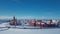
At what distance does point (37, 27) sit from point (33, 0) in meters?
0.53

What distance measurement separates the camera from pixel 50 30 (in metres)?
1.97

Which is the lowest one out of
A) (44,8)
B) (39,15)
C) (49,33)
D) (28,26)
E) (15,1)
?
(49,33)

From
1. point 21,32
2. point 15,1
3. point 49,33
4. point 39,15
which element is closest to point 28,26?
point 21,32

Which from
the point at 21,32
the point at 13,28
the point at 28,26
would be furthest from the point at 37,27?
the point at 13,28

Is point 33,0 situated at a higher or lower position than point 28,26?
higher

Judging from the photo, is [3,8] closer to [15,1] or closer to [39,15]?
[15,1]

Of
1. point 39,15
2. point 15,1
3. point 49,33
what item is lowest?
point 49,33

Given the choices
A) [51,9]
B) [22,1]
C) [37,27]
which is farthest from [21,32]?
[51,9]

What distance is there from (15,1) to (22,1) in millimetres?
132

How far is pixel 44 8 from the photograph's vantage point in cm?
198

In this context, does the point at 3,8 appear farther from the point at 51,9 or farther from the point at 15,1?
the point at 51,9

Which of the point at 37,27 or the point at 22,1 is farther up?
the point at 22,1

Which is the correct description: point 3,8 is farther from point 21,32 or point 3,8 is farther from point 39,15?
point 39,15

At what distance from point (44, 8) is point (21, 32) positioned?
633mm
